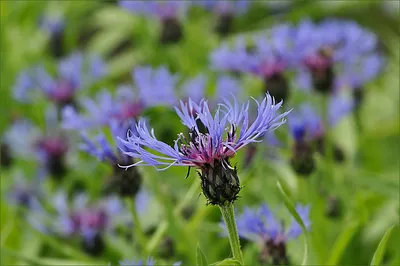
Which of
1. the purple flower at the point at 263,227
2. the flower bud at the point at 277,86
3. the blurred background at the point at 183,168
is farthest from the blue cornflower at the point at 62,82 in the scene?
the purple flower at the point at 263,227

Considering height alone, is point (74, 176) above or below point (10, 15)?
below

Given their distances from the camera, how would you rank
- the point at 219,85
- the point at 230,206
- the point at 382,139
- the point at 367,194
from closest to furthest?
1. the point at 230,206
2. the point at 367,194
3. the point at 219,85
4. the point at 382,139

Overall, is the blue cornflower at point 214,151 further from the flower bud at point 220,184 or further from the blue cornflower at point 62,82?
the blue cornflower at point 62,82

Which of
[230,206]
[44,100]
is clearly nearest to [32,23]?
[44,100]

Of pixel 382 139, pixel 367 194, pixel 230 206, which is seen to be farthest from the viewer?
pixel 382 139

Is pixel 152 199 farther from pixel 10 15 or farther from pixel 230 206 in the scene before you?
pixel 10 15

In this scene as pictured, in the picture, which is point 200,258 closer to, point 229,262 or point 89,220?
point 229,262

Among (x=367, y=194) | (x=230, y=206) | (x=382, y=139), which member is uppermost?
(x=382, y=139)
